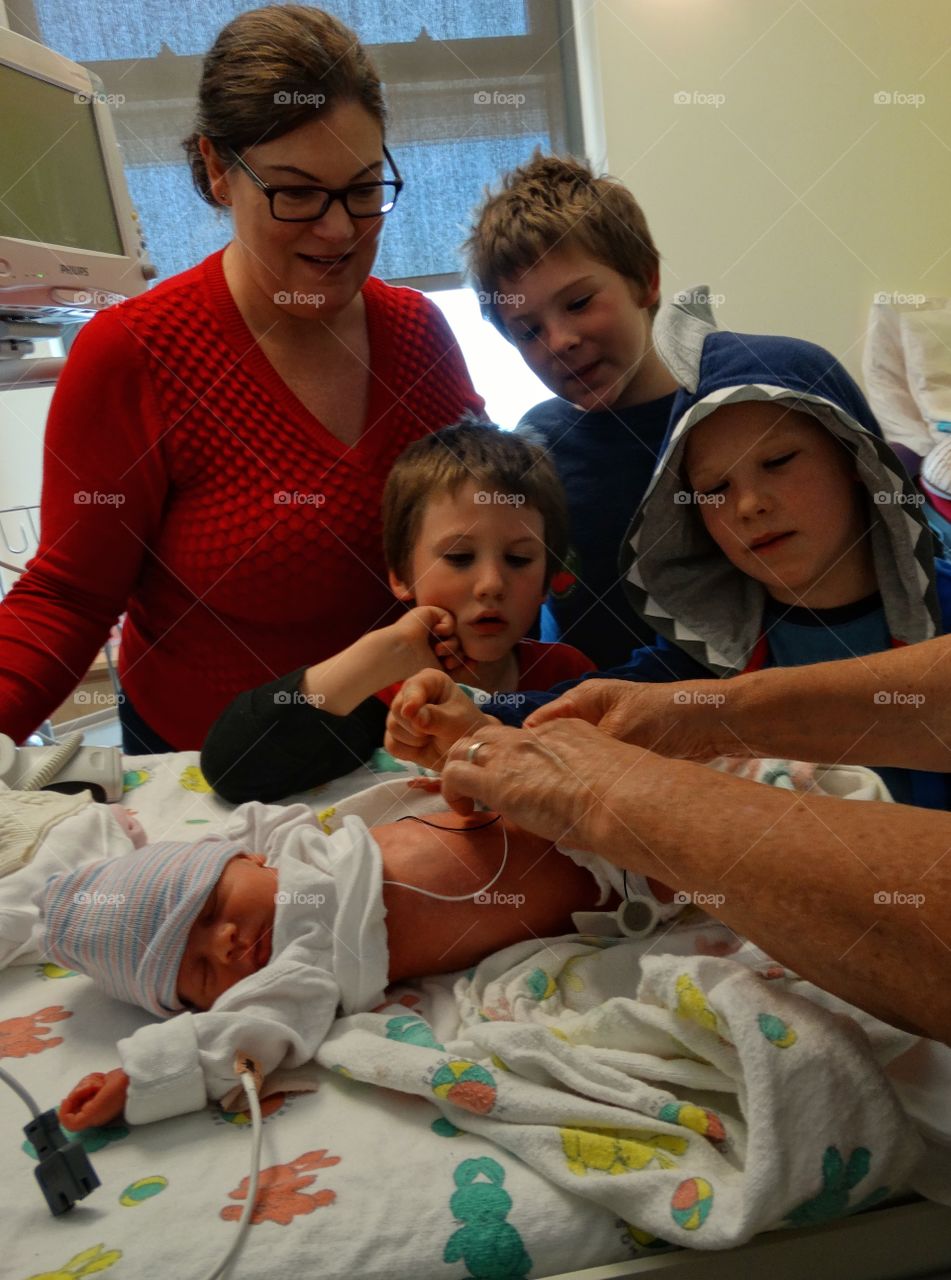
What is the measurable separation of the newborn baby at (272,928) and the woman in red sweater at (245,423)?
561 mm

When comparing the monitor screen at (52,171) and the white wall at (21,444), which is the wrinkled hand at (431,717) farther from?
the white wall at (21,444)

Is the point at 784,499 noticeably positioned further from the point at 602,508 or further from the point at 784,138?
the point at 784,138

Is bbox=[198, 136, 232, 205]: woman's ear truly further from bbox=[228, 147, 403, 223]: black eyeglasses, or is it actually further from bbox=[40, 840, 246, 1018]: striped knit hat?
bbox=[40, 840, 246, 1018]: striped knit hat

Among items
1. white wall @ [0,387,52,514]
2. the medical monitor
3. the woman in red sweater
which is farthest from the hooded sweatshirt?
white wall @ [0,387,52,514]

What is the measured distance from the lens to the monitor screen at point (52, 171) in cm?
186

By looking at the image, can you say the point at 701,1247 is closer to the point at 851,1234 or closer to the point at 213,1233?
the point at 851,1234

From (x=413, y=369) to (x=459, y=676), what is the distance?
1.96 feet

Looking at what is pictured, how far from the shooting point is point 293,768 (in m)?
1.51

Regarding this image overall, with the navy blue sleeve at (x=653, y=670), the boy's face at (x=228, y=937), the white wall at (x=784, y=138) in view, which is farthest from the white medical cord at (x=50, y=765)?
the white wall at (x=784, y=138)

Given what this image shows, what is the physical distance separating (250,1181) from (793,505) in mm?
1067

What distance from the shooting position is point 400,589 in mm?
1615

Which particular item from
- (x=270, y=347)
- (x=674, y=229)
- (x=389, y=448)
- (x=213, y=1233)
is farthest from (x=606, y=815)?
(x=674, y=229)

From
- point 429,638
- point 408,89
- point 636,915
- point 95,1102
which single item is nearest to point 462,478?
point 429,638

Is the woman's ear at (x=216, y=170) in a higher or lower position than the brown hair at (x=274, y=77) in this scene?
lower
